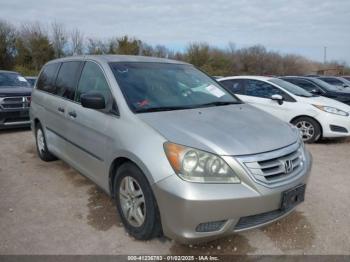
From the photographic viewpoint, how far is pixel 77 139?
3842 millimetres

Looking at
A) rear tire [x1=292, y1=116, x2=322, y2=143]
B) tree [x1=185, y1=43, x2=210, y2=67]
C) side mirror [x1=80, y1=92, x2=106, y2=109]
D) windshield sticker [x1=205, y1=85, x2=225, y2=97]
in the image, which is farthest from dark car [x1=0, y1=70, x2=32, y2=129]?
tree [x1=185, y1=43, x2=210, y2=67]

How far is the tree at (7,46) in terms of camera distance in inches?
1304

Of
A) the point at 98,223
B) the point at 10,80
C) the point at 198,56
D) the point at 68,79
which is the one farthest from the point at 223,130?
the point at 198,56

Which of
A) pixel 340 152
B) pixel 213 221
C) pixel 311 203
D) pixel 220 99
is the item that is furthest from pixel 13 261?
pixel 340 152

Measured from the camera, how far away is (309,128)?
7.04 m

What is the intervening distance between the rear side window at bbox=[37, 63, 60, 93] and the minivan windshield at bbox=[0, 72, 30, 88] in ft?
11.5

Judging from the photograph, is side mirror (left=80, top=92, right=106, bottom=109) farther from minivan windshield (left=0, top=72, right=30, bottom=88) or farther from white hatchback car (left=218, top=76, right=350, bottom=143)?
minivan windshield (left=0, top=72, right=30, bottom=88)

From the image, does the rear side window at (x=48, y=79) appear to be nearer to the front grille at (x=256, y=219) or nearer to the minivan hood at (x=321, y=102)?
the front grille at (x=256, y=219)

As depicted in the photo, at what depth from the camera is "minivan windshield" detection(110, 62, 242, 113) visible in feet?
10.8

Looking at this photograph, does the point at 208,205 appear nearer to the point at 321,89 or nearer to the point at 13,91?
the point at 13,91

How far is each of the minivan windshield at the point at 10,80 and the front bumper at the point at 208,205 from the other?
7.41m

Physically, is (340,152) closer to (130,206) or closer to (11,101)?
(130,206)

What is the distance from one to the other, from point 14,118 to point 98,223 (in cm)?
549

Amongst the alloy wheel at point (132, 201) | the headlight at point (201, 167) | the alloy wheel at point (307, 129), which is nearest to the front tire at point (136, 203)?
the alloy wheel at point (132, 201)
